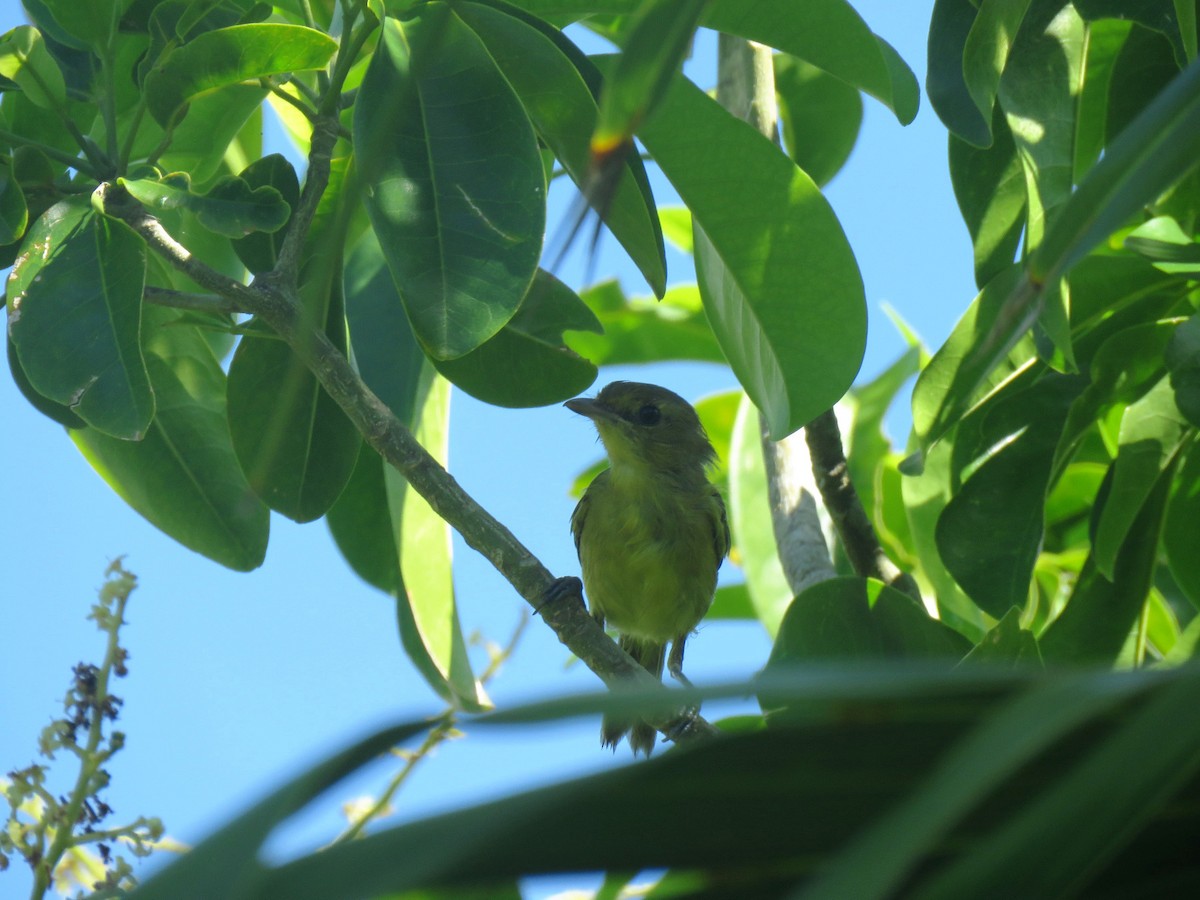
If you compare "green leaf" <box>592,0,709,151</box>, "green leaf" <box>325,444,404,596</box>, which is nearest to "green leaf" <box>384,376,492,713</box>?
"green leaf" <box>325,444,404,596</box>

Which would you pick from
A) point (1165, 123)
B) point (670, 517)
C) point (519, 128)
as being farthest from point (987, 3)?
point (670, 517)

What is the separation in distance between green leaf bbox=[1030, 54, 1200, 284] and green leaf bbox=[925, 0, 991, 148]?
1.76m

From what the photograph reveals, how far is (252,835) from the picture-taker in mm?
514

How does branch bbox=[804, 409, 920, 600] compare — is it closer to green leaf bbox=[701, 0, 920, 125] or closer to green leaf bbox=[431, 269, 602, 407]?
green leaf bbox=[431, 269, 602, 407]

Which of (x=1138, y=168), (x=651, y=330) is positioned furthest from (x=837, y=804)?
(x=651, y=330)

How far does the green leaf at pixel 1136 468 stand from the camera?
290 centimetres

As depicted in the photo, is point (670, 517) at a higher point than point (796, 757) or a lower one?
higher

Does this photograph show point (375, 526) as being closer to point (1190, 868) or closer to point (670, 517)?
point (670, 517)

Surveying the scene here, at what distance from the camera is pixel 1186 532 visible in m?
3.14

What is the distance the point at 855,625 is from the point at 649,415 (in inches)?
110

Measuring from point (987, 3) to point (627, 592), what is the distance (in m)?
3.34

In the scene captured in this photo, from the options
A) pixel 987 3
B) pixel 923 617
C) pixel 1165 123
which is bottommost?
pixel 1165 123

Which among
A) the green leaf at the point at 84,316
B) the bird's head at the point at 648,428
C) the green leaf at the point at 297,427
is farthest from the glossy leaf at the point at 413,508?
the bird's head at the point at 648,428

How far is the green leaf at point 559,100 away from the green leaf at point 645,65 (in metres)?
1.77
